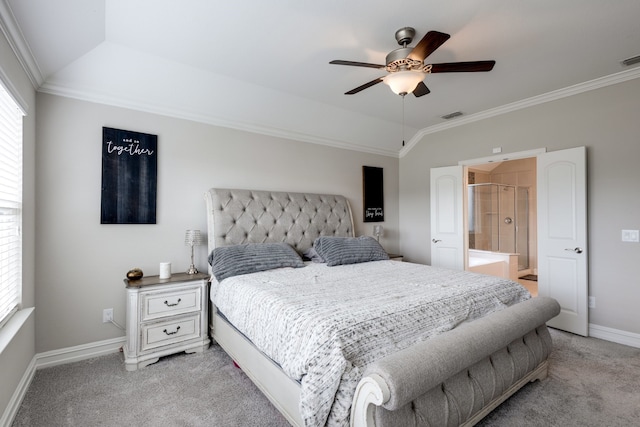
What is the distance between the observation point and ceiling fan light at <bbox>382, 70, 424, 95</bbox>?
2.10 meters

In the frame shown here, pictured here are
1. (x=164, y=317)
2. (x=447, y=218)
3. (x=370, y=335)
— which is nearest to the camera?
(x=370, y=335)

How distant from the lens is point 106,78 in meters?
2.55

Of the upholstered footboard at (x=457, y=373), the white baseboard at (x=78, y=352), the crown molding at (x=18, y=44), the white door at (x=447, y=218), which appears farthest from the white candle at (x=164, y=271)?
the white door at (x=447, y=218)

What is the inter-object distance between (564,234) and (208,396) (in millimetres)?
3735

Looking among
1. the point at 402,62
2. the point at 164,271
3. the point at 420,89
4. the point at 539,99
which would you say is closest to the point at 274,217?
the point at 164,271

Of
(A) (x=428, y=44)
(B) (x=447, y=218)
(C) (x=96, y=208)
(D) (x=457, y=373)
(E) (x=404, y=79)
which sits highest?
(A) (x=428, y=44)

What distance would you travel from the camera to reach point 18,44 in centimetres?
185

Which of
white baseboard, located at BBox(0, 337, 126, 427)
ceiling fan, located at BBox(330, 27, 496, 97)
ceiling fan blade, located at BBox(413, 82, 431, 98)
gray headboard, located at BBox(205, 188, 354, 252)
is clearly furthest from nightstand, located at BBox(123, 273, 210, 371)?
ceiling fan blade, located at BBox(413, 82, 431, 98)

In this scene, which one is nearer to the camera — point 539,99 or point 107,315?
point 107,315

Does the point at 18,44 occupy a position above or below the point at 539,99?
below

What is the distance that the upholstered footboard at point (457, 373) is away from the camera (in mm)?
1208

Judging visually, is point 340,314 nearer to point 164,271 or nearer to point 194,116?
point 164,271

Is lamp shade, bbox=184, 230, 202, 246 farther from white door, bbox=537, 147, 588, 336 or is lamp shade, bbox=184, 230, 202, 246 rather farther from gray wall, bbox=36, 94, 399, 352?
white door, bbox=537, 147, 588, 336

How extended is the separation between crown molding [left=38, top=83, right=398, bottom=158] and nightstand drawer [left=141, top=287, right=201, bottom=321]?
5.64 ft
